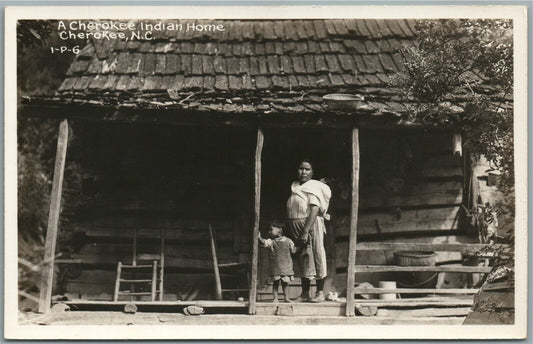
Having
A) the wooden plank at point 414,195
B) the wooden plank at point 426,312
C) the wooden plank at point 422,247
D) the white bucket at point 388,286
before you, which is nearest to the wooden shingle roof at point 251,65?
the wooden plank at point 414,195

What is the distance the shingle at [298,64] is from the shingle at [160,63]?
65.1 inches

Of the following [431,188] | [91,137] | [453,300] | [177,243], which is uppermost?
[91,137]

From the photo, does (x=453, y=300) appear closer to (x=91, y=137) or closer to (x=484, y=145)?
(x=484, y=145)

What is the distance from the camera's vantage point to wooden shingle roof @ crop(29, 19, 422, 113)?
7941mm

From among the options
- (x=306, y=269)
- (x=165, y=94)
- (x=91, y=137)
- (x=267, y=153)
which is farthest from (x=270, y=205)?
(x=91, y=137)

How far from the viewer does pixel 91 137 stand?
8.88 meters

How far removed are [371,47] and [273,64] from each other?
137 cm

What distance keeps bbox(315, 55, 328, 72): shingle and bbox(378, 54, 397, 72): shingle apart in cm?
75

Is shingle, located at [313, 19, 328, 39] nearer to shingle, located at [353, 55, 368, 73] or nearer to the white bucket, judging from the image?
shingle, located at [353, 55, 368, 73]

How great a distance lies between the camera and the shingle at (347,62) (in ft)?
28.3

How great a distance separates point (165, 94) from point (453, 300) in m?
4.20

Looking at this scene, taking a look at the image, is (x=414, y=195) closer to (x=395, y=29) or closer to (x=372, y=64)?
(x=372, y=64)

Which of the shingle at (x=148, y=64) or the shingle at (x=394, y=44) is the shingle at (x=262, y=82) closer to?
the shingle at (x=148, y=64)

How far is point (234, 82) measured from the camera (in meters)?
8.27
